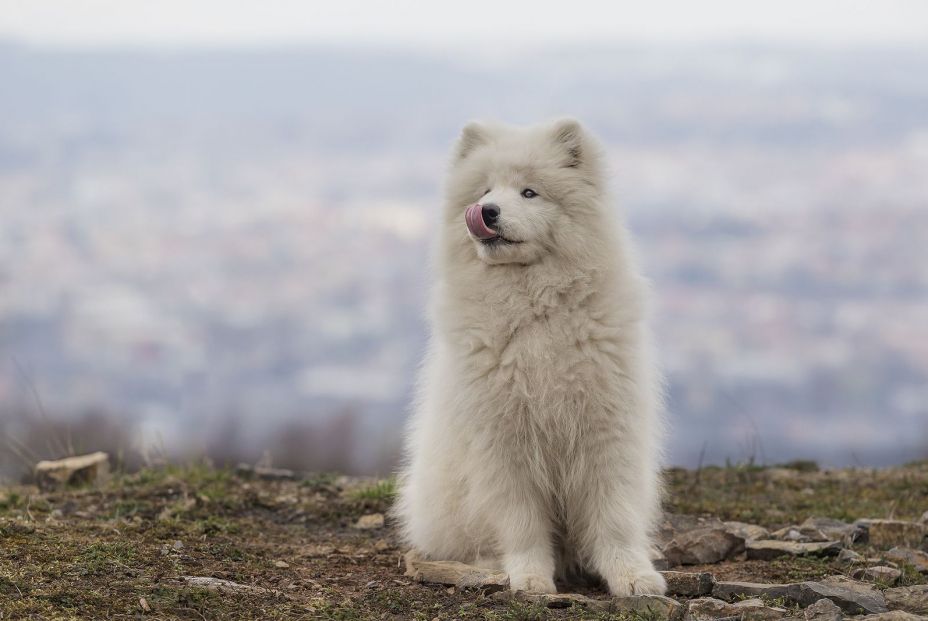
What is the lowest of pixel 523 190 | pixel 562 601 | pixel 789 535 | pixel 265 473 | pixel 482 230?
pixel 265 473

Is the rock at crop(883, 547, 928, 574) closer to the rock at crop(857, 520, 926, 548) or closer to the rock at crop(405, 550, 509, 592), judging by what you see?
the rock at crop(857, 520, 926, 548)

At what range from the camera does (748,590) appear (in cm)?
538

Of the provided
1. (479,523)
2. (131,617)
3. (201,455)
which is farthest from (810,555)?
(201,455)

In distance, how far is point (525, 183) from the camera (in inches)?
224

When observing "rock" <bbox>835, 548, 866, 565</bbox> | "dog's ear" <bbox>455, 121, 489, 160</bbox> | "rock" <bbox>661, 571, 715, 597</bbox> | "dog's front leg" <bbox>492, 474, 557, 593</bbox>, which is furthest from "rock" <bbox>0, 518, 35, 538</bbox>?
"rock" <bbox>835, 548, 866, 565</bbox>

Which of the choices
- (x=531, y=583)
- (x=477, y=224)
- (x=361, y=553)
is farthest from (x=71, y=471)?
(x=477, y=224)

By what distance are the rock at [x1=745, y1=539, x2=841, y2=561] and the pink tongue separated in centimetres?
264

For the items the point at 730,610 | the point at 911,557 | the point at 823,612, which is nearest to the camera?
the point at 823,612

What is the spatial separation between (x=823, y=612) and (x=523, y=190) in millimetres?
2580

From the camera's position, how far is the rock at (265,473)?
8.83 metres

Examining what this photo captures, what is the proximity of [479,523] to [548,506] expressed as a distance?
40cm

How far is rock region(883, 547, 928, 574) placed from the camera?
6150 millimetres

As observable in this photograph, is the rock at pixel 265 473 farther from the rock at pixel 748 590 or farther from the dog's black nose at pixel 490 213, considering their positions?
the rock at pixel 748 590

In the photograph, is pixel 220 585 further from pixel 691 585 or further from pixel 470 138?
pixel 470 138
